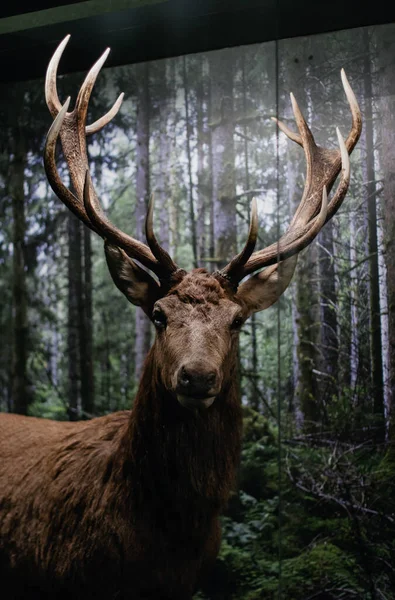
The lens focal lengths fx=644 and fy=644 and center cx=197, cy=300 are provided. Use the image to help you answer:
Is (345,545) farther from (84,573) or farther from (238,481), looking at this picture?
(238,481)

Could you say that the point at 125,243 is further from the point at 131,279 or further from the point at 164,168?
the point at 164,168

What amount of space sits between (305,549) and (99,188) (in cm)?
246

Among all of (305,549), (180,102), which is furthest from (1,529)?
(180,102)

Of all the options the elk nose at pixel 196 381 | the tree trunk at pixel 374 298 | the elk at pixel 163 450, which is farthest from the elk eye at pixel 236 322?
the tree trunk at pixel 374 298

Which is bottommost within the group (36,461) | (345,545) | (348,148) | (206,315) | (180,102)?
(345,545)

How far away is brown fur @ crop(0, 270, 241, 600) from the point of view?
2357 mm

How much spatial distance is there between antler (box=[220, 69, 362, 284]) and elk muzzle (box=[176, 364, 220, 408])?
0.53 m

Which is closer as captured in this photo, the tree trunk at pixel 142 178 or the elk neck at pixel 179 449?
the elk neck at pixel 179 449

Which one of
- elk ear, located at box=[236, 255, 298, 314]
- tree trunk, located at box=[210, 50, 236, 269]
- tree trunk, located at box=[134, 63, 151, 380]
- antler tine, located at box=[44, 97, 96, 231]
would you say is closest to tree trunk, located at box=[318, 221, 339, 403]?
elk ear, located at box=[236, 255, 298, 314]

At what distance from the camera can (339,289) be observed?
2320mm

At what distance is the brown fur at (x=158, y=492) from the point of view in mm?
2357

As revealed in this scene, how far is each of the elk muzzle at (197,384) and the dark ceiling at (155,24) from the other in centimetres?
124

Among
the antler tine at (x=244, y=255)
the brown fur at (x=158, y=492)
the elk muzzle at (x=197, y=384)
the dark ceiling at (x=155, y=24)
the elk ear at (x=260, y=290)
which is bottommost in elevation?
Result: the brown fur at (x=158, y=492)

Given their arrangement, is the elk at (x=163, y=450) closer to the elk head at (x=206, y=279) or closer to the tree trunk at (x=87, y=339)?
the elk head at (x=206, y=279)
